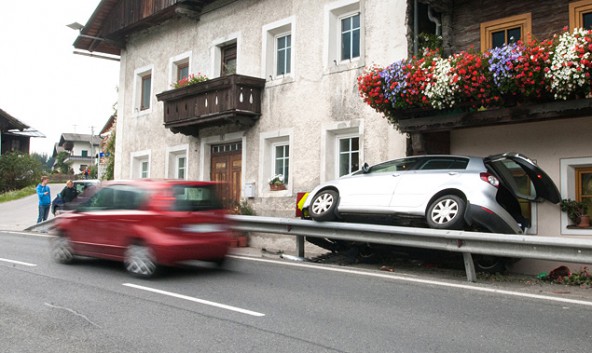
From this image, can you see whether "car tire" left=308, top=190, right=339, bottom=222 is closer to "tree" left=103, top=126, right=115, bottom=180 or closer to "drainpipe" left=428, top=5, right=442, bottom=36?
"drainpipe" left=428, top=5, right=442, bottom=36

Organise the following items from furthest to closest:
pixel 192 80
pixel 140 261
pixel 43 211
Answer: pixel 43 211 < pixel 192 80 < pixel 140 261

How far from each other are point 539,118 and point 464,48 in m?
2.92

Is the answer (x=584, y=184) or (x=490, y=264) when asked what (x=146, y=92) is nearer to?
(x=490, y=264)

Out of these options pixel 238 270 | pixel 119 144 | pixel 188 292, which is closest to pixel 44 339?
pixel 188 292

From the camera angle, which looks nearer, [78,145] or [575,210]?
[575,210]

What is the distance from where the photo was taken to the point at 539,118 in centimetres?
964

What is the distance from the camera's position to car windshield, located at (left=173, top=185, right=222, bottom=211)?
28.4 ft

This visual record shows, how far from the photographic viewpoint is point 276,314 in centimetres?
629

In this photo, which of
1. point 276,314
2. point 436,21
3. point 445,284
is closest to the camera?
point 276,314

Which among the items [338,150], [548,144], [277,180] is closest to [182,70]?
[277,180]

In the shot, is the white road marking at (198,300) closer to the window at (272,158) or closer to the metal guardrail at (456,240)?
the metal guardrail at (456,240)

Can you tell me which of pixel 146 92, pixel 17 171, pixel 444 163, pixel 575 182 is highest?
pixel 146 92

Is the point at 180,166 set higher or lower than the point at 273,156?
lower

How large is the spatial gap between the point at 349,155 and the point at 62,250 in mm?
7075
